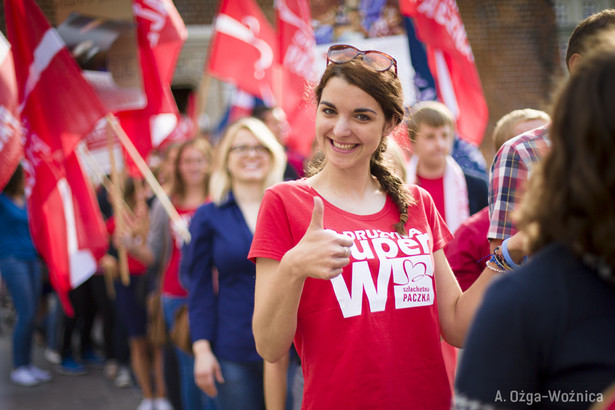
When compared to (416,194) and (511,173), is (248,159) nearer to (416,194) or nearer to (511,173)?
(416,194)

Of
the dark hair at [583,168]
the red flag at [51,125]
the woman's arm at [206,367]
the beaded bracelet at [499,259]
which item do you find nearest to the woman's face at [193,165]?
the red flag at [51,125]

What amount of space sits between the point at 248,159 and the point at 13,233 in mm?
3590

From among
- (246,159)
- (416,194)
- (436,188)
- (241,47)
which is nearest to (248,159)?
(246,159)

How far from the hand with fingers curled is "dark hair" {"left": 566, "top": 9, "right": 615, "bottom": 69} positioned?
90 centimetres

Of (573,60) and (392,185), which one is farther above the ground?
(573,60)

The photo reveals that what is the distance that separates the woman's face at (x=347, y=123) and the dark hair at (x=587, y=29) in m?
0.58

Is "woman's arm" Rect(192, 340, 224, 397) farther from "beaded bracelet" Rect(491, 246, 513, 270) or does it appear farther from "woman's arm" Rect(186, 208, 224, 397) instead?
"beaded bracelet" Rect(491, 246, 513, 270)

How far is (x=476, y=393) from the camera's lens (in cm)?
108

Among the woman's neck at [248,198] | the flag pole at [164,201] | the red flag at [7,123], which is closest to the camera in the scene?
the woman's neck at [248,198]

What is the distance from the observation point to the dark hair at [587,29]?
1859 millimetres

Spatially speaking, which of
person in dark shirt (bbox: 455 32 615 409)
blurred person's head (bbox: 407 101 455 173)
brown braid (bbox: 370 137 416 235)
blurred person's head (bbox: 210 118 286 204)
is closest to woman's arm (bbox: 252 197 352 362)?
brown braid (bbox: 370 137 416 235)

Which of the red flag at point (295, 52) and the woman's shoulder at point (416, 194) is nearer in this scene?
the woman's shoulder at point (416, 194)

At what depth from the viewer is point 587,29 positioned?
1913 mm

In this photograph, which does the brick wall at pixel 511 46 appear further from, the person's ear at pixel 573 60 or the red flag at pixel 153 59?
the person's ear at pixel 573 60
